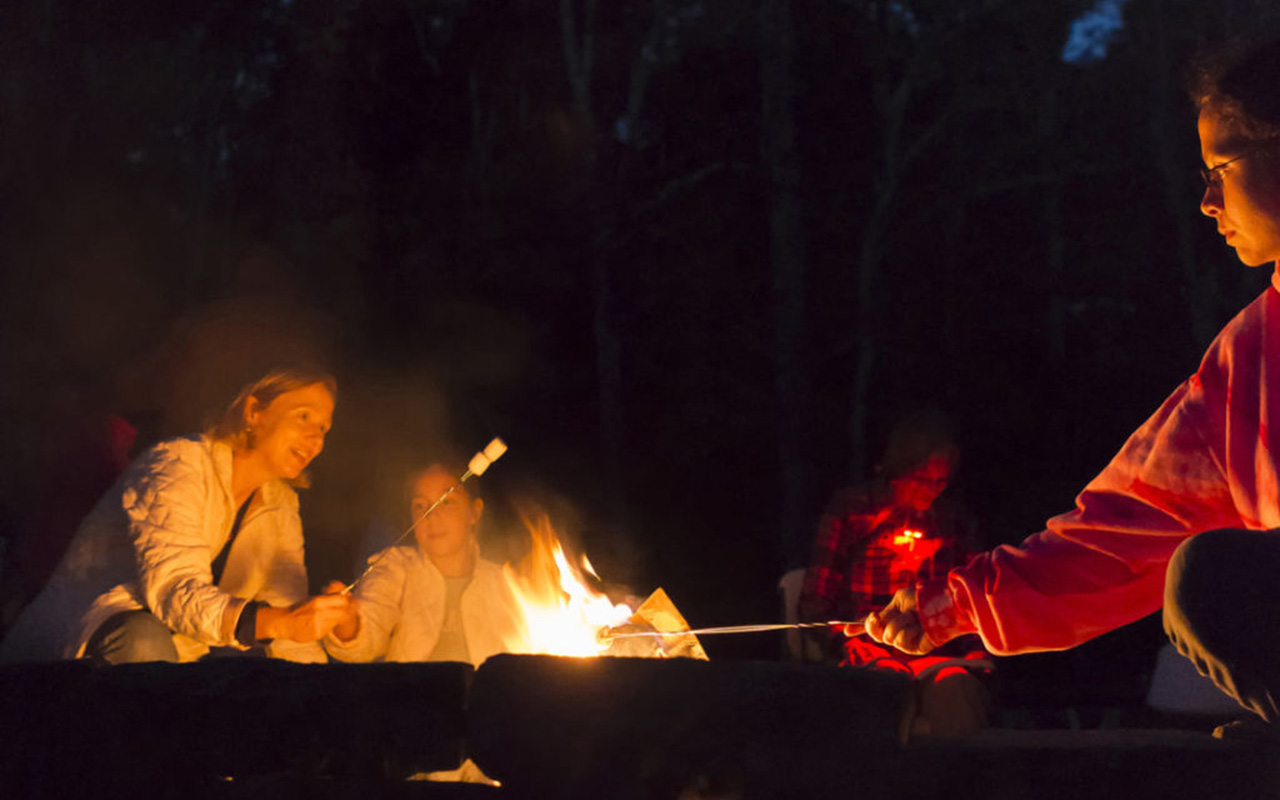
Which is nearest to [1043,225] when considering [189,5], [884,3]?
[884,3]

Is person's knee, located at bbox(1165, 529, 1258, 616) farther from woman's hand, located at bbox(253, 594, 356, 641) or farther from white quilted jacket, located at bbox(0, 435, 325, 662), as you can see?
white quilted jacket, located at bbox(0, 435, 325, 662)

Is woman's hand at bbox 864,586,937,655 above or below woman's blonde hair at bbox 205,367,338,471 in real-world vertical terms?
below

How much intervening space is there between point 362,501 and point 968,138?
1071 cm

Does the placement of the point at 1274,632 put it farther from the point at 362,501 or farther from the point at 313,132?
the point at 313,132

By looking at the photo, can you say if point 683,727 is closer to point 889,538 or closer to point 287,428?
point 287,428

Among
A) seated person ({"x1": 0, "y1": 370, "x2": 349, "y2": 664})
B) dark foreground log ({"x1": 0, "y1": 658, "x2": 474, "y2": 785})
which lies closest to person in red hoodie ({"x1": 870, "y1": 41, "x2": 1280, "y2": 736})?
dark foreground log ({"x1": 0, "y1": 658, "x2": 474, "y2": 785})

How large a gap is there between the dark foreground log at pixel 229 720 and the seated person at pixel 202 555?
46cm

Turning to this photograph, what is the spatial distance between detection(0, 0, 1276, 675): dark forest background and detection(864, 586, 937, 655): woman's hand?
8105mm

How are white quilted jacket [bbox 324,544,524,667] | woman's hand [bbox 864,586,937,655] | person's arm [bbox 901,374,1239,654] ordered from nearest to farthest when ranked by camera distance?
1. person's arm [bbox 901,374,1239,654]
2. woman's hand [bbox 864,586,937,655]
3. white quilted jacket [bbox 324,544,524,667]

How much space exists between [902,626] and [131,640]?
230 centimetres

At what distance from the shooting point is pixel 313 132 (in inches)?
549

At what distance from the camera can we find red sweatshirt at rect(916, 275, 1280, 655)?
7.77 feet

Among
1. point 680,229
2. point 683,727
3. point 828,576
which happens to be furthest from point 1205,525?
point 680,229

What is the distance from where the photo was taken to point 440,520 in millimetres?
4711
